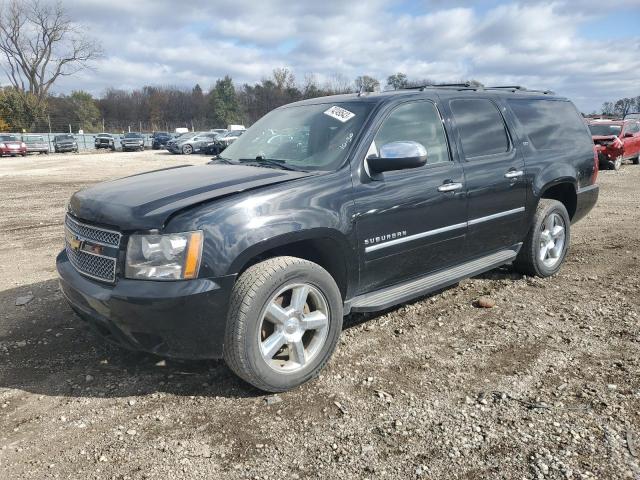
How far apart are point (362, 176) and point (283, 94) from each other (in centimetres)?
8577

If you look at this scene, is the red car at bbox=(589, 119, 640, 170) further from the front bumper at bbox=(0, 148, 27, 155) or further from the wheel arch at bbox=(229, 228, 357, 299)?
the front bumper at bbox=(0, 148, 27, 155)

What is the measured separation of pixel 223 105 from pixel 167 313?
95109mm

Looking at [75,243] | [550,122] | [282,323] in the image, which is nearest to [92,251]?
[75,243]

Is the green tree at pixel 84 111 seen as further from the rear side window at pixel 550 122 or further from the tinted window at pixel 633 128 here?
the rear side window at pixel 550 122

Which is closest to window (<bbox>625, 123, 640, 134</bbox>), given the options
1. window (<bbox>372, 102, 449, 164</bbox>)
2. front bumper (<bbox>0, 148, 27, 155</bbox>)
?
window (<bbox>372, 102, 449, 164</bbox>)

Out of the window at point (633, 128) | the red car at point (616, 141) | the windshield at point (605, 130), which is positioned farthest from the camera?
the window at point (633, 128)

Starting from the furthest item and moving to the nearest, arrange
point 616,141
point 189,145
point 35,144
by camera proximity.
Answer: point 35,144, point 189,145, point 616,141

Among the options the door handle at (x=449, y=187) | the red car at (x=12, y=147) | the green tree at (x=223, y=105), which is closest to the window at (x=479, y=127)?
the door handle at (x=449, y=187)

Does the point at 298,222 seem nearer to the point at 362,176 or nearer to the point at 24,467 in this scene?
the point at 362,176

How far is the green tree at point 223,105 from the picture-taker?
92.2 metres

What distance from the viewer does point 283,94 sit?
281 ft

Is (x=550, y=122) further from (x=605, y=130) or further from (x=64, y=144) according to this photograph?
(x=64, y=144)

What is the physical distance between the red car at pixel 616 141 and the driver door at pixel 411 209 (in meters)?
15.6

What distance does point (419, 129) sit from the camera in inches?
159
